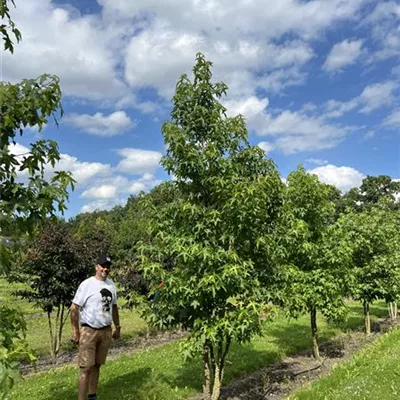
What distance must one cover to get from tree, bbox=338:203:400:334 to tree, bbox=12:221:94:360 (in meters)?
10.8

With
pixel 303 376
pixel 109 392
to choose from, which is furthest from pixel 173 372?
pixel 303 376

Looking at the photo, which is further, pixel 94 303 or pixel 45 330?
pixel 45 330

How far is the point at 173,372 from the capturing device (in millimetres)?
10914

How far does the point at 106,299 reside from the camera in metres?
6.85

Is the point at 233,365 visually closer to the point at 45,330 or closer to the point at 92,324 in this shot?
the point at 92,324

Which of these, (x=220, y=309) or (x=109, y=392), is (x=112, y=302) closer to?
(x=220, y=309)

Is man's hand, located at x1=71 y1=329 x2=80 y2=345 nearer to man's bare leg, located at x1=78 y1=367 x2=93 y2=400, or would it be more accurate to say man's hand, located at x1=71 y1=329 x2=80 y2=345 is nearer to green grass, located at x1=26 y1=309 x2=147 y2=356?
man's bare leg, located at x1=78 y1=367 x2=93 y2=400

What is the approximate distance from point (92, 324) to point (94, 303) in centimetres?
33

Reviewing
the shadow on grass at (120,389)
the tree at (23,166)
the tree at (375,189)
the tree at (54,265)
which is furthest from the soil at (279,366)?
the tree at (375,189)

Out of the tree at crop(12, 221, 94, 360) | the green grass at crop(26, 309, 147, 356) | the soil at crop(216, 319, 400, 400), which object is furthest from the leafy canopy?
the green grass at crop(26, 309, 147, 356)

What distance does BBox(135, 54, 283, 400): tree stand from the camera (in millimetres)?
6883

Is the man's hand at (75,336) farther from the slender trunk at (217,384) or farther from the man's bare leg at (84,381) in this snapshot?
the slender trunk at (217,384)

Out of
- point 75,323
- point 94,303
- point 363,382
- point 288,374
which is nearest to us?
point 75,323

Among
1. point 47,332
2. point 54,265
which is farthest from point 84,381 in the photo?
point 47,332
